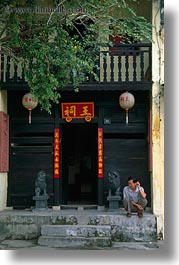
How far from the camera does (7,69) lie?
29.5 ft

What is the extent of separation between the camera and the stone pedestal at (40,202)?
9.09 meters

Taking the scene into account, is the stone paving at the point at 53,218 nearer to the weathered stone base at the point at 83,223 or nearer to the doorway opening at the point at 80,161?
the weathered stone base at the point at 83,223

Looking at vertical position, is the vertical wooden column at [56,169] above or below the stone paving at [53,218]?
above

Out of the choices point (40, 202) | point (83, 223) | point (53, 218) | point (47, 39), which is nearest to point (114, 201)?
point (83, 223)

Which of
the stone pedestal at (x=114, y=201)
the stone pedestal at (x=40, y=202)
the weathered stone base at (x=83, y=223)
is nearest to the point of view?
the weathered stone base at (x=83, y=223)

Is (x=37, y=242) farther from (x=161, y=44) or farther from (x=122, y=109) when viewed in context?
(x=161, y=44)

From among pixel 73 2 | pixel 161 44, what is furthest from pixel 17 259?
pixel 161 44

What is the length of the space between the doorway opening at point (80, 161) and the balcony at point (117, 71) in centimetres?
242

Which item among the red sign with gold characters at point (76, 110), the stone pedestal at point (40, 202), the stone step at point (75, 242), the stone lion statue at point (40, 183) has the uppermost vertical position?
the red sign with gold characters at point (76, 110)

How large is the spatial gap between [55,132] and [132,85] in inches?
85.3

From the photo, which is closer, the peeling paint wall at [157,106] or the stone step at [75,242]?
the stone step at [75,242]

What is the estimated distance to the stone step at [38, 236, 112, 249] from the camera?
25.4 ft

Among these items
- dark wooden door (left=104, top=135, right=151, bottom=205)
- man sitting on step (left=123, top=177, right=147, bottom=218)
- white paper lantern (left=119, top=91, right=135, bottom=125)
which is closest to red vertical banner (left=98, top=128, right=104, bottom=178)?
dark wooden door (left=104, top=135, right=151, bottom=205)

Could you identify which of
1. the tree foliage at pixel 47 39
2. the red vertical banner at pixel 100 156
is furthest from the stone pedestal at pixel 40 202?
the tree foliage at pixel 47 39
